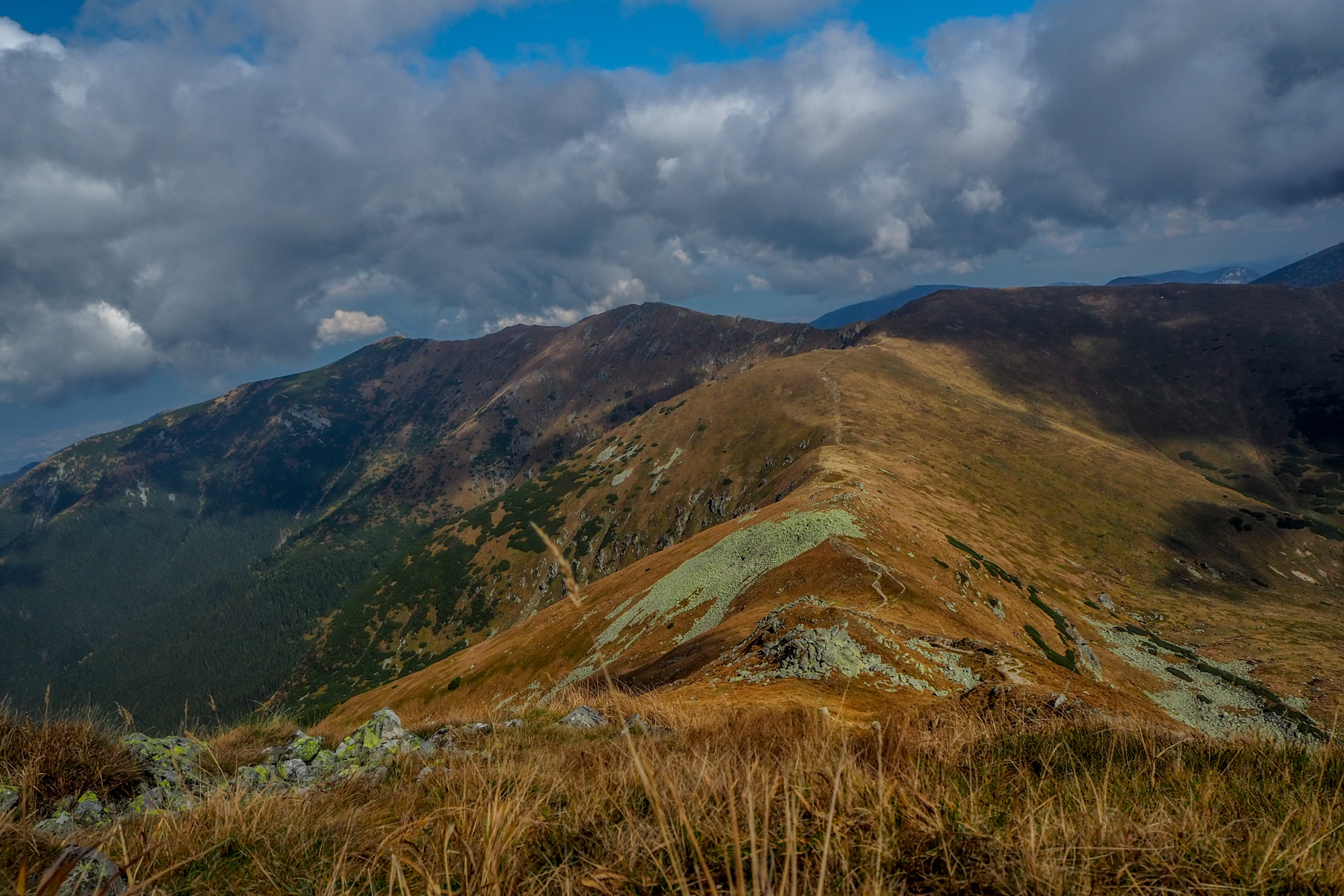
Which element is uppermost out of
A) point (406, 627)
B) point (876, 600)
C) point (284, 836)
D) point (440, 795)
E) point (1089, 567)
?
point (284, 836)

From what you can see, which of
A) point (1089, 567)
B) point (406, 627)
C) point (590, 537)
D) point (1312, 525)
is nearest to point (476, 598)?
point (406, 627)

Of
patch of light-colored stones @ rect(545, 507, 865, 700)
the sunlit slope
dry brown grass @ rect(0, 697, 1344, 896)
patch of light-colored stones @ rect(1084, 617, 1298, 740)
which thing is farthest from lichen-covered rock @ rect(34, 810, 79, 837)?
patch of light-colored stones @ rect(1084, 617, 1298, 740)

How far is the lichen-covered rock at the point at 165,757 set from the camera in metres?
6.73

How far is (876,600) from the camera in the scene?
1117 inches

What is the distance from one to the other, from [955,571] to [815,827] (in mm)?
42910

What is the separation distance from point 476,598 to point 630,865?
575ft

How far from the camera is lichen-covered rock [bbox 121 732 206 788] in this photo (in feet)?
22.1

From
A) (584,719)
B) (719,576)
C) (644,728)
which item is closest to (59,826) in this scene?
(644,728)

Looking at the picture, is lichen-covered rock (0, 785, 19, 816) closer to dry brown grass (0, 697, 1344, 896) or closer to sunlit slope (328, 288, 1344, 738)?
dry brown grass (0, 697, 1344, 896)

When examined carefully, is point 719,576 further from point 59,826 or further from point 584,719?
point 59,826

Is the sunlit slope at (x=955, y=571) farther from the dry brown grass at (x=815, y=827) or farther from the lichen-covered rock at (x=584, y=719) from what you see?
the lichen-covered rock at (x=584, y=719)

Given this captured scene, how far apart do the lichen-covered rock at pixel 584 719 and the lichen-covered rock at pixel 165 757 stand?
5047 millimetres

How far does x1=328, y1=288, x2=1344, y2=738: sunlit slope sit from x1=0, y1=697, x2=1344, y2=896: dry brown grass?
91 cm

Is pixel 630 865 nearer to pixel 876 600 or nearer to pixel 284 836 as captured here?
pixel 284 836
